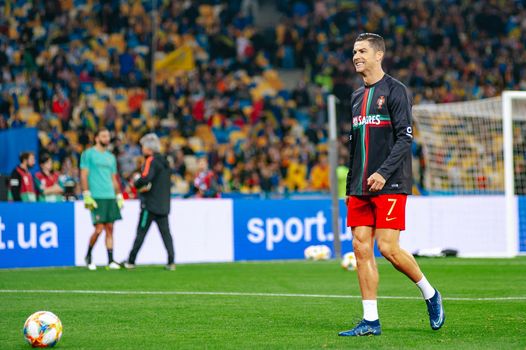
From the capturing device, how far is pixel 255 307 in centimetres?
1051

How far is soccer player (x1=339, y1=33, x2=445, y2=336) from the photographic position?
8.12 metres

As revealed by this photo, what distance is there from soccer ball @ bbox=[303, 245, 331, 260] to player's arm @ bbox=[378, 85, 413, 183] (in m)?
11.3

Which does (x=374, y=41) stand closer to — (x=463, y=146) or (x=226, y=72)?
(x=463, y=146)

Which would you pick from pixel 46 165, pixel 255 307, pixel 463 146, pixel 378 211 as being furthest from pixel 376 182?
pixel 463 146

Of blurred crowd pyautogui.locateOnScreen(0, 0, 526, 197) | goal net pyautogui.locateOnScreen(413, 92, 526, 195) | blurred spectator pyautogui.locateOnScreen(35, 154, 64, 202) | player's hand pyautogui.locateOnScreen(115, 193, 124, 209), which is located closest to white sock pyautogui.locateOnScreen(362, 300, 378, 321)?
player's hand pyautogui.locateOnScreen(115, 193, 124, 209)

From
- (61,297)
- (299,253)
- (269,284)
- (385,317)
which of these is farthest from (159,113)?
(385,317)

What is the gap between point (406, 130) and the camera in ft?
26.7

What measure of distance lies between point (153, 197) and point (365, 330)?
9.28 meters

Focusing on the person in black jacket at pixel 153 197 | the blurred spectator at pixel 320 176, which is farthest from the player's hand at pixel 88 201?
the blurred spectator at pixel 320 176

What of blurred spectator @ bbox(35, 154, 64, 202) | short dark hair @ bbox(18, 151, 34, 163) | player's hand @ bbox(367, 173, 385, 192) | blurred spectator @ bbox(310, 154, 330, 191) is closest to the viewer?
player's hand @ bbox(367, 173, 385, 192)

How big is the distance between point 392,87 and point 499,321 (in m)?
2.29

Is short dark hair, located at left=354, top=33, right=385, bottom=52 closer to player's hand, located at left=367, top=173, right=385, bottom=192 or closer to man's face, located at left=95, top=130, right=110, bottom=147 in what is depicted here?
player's hand, located at left=367, top=173, right=385, bottom=192

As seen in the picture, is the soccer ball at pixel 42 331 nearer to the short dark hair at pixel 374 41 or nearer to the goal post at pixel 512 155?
the short dark hair at pixel 374 41

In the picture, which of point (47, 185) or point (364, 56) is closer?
point (364, 56)
